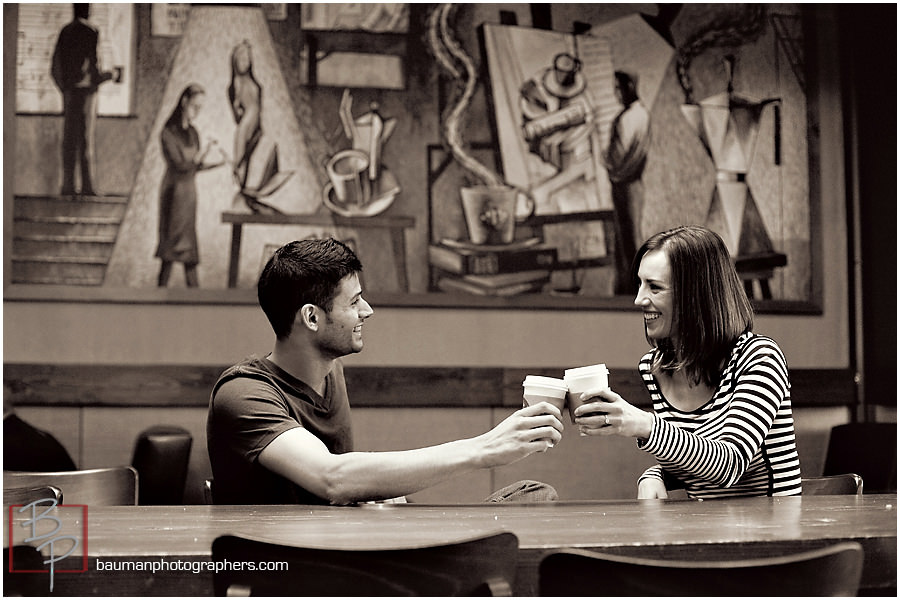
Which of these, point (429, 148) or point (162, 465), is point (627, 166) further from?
point (162, 465)

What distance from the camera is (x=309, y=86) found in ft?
14.4

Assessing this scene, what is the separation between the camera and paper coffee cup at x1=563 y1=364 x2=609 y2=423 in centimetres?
192

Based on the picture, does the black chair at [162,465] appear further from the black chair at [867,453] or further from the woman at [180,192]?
the black chair at [867,453]

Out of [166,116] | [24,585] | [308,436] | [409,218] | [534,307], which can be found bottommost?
[24,585]

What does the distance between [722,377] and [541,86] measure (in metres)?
2.68

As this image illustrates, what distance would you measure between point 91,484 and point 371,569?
4.94ft

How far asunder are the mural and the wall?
0.13 metres

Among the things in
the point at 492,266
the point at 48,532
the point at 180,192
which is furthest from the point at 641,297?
the point at 180,192

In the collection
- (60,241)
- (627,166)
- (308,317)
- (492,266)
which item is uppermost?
(627,166)

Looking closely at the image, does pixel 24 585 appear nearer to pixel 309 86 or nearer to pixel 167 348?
pixel 167 348

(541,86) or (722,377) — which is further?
(541,86)

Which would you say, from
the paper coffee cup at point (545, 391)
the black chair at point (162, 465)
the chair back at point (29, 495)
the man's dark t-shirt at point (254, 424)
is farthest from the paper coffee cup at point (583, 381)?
the black chair at point (162, 465)

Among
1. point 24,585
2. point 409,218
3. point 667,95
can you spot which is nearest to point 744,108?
point 667,95

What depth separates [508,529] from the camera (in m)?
1.65
